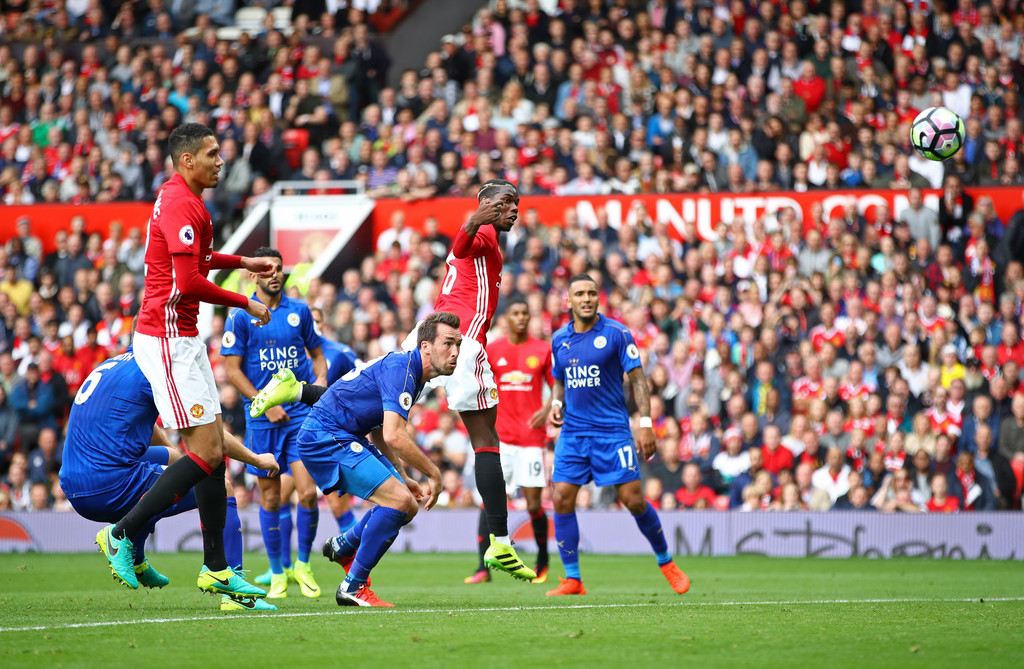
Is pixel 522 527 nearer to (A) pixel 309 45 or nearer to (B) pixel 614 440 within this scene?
(B) pixel 614 440

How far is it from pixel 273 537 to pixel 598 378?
123 inches

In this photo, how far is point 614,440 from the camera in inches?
412

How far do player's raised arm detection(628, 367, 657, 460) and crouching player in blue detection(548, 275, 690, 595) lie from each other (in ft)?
0.04

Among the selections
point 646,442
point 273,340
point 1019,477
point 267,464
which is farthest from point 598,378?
point 1019,477

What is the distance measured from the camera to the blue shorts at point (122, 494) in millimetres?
8547

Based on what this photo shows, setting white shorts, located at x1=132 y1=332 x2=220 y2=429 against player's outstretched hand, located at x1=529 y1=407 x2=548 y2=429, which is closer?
white shorts, located at x1=132 y1=332 x2=220 y2=429

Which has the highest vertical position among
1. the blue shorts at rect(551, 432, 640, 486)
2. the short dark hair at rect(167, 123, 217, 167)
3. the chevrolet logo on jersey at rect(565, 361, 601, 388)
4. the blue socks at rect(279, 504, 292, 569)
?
the short dark hair at rect(167, 123, 217, 167)

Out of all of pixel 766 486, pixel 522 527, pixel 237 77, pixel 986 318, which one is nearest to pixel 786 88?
pixel 986 318

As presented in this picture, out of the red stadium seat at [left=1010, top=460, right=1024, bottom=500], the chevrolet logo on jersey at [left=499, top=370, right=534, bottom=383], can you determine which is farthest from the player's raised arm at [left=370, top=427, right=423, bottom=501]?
the red stadium seat at [left=1010, top=460, right=1024, bottom=500]

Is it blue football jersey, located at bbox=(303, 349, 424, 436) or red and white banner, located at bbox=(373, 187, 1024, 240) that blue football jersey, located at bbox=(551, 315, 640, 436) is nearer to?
blue football jersey, located at bbox=(303, 349, 424, 436)

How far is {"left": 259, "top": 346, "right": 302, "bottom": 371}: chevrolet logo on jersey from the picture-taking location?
10.8 m

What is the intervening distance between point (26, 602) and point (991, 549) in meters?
11.0

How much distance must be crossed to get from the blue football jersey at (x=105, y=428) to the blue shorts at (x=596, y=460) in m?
3.63

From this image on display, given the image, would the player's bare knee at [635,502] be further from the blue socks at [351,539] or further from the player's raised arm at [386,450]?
the blue socks at [351,539]
